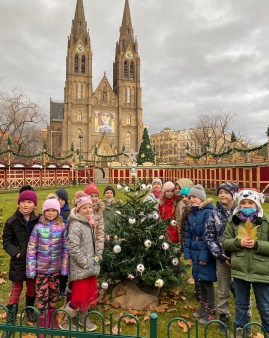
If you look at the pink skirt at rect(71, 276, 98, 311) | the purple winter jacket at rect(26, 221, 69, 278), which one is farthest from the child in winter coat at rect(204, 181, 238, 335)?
the purple winter jacket at rect(26, 221, 69, 278)

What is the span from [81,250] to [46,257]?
1.43ft

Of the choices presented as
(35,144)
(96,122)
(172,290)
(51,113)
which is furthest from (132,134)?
(172,290)

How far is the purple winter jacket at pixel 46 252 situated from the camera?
3.13 m

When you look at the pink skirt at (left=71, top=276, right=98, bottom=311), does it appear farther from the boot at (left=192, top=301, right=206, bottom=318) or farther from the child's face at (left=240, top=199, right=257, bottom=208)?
the child's face at (left=240, top=199, right=257, bottom=208)

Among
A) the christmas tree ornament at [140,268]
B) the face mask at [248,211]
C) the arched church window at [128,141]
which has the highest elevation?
the arched church window at [128,141]

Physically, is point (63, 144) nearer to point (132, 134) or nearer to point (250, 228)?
point (132, 134)

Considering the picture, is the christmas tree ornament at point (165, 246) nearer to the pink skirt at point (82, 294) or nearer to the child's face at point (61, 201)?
the pink skirt at point (82, 294)

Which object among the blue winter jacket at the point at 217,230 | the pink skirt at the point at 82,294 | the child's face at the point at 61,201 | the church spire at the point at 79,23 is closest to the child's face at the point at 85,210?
the pink skirt at the point at 82,294

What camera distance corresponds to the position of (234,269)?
2.86 m

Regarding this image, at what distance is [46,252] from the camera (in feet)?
10.4

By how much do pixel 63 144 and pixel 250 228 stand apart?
51729mm

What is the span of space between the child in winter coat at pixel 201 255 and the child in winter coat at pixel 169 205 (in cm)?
91

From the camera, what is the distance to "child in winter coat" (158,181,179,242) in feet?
14.9

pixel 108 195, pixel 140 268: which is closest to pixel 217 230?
pixel 140 268
